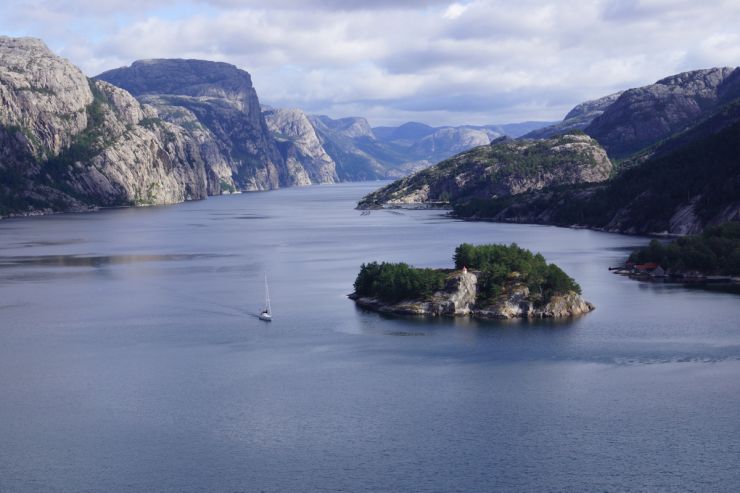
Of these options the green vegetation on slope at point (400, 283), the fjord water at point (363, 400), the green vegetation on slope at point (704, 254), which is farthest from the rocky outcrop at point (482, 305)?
the green vegetation on slope at point (704, 254)

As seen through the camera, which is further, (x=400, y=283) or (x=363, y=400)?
(x=400, y=283)

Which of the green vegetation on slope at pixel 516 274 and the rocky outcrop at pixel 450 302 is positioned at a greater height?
the green vegetation on slope at pixel 516 274

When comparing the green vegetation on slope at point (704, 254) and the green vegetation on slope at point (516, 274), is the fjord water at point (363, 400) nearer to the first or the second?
the green vegetation on slope at point (516, 274)

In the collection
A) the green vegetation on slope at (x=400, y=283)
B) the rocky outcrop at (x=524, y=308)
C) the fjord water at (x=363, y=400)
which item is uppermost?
the green vegetation on slope at (x=400, y=283)

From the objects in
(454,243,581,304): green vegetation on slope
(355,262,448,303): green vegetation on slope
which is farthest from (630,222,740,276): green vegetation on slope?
(355,262,448,303): green vegetation on slope

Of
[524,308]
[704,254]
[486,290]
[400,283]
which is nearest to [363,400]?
[524,308]

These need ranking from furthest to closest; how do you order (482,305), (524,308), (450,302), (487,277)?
(487,277), (450,302), (482,305), (524,308)

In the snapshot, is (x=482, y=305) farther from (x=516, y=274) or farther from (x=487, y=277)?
(x=516, y=274)
